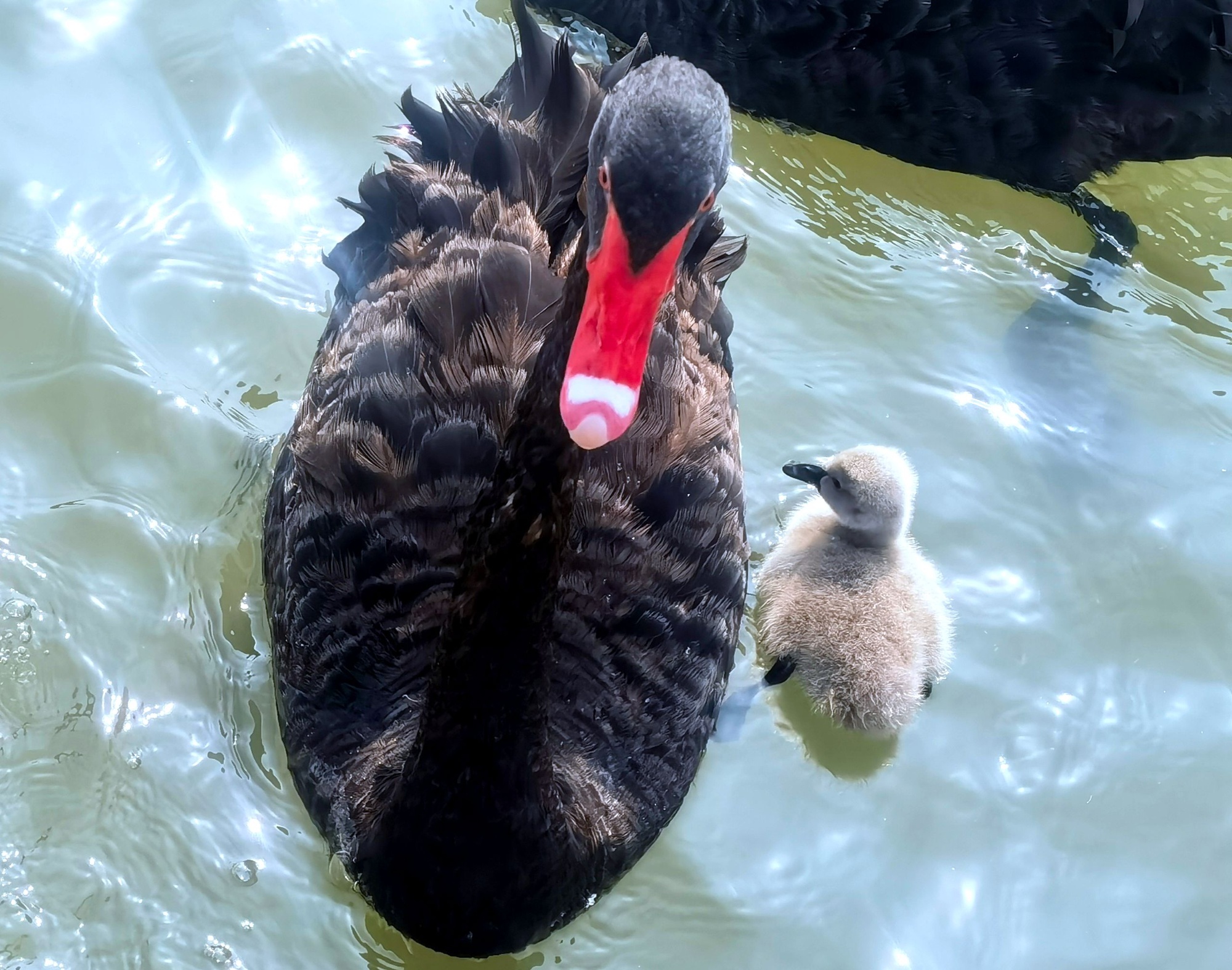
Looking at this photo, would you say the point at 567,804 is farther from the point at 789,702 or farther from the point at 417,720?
the point at 789,702

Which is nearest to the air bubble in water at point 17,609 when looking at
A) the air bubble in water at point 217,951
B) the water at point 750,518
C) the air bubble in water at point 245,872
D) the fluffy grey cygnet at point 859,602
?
the water at point 750,518

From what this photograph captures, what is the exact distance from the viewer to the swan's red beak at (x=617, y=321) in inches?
84.2

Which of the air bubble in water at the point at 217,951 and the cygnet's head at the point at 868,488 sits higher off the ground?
the cygnet's head at the point at 868,488

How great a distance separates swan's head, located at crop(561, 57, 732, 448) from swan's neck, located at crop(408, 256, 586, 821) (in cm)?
15

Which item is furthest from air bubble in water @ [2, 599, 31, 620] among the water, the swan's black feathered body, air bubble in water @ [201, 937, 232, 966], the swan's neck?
the swan's black feathered body

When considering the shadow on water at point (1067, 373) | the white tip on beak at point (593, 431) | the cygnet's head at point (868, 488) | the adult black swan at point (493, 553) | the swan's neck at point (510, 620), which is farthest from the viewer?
the shadow on water at point (1067, 373)

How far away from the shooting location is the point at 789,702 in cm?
386

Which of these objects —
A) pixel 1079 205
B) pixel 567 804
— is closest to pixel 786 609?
pixel 567 804

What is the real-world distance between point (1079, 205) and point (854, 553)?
2038mm

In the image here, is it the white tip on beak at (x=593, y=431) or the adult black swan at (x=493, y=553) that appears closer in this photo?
the white tip on beak at (x=593, y=431)

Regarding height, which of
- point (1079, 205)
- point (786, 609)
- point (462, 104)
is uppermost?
point (462, 104)

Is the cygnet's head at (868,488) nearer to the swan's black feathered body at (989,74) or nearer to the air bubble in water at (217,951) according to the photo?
the swan's black feathered body at (989,74)

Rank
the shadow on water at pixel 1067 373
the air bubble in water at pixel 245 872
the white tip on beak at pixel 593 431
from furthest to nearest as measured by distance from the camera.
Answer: the shadow on water at pixel 1067 373 → the air bubble in water at pixel 245 872 → the white tip on beak at pixel 593 431

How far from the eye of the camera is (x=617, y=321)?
219cm
